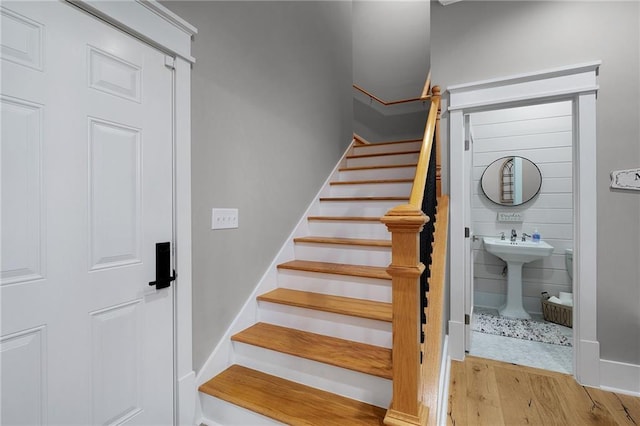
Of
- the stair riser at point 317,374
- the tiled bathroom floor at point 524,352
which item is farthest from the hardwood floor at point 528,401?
the stair riser at point 317,374

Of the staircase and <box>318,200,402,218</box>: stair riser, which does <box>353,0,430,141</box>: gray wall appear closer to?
<box>318,200,402,218</box>: stair riser

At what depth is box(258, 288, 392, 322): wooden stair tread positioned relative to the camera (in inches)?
66.0

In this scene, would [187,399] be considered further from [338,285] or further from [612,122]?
[612,122]

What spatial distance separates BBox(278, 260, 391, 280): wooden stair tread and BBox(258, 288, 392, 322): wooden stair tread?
6.4 inches

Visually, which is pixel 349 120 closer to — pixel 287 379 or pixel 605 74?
pixel 605 74

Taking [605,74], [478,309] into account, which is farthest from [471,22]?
[478,309]

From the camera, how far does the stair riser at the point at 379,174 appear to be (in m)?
2.92

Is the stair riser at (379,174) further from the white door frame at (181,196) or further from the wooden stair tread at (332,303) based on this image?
the white door frame at (181,196)

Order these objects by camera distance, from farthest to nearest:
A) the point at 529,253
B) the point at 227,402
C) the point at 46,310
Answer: the point at 529,253, the point at 227,402, the point at 46,310

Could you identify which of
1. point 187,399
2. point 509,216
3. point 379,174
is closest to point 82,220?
point 187,399

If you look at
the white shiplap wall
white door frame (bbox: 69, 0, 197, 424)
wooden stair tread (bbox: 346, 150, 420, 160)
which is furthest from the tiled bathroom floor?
white door frame (bbox: 69, 0, 197, 424)

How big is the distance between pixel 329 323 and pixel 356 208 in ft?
3.85

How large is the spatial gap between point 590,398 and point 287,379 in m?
2.03

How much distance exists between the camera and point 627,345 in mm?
2023
